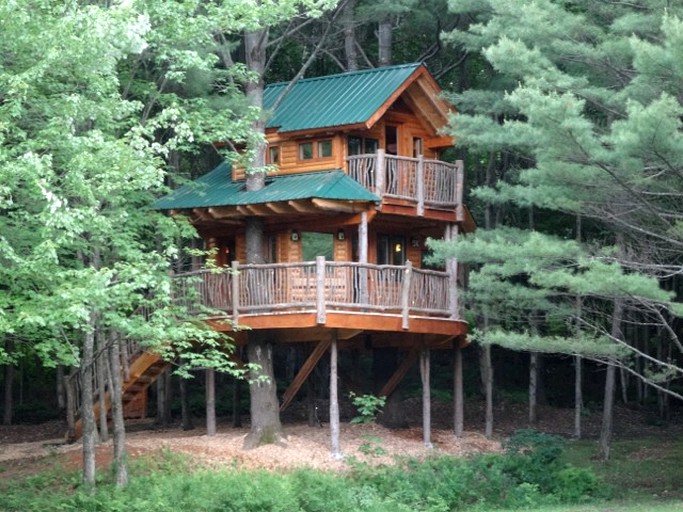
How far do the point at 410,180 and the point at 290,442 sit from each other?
6.43 m

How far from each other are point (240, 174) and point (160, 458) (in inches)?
304

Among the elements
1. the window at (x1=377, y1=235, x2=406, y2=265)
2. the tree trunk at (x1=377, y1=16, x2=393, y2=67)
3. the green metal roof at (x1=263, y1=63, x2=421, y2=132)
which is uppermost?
the tree trunk at (x1=377, y1=16, x2=393, y2=67)

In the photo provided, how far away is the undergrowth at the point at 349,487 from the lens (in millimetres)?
21031

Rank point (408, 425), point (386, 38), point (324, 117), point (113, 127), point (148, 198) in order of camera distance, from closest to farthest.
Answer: point (113, 127) < point (148, 198) < point (324, 117) < point (408, 425) < point (386, 38)

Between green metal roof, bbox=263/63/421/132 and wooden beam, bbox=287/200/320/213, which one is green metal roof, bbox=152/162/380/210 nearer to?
wooden beam, bbox=287/200/320/213

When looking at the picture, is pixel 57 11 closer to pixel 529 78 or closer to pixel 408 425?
pixel 529 78

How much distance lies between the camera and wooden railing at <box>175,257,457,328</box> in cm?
2522

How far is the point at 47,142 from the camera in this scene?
63.1 ft

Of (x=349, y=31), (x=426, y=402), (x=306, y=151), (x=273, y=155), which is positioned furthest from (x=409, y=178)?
(x=349, y=31)

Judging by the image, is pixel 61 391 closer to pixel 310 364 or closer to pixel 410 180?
pixel 310 364

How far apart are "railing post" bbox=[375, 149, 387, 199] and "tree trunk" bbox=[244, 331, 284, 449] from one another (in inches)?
157

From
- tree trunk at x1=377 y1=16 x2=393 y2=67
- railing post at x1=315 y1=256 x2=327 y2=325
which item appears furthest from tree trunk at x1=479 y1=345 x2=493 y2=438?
tree trunk at x1=377 y1=16 x2=393 y2=67

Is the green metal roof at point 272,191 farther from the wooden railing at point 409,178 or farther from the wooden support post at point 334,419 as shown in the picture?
the wooden support post at point 334,419

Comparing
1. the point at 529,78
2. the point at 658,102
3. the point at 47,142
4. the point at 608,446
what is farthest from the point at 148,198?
the point at 608,446
